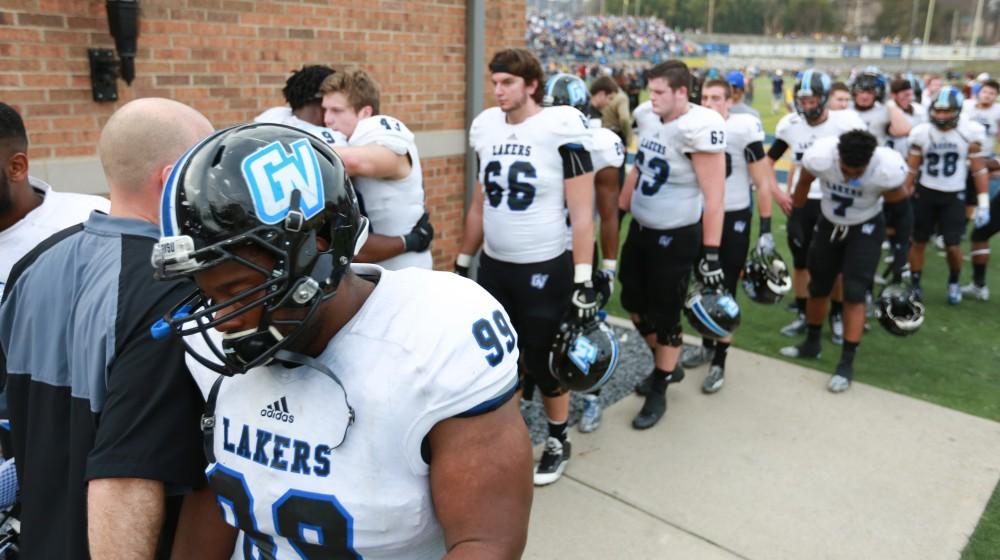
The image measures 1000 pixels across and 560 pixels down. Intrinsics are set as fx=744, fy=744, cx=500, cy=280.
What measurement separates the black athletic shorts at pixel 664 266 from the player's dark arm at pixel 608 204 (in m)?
0.49

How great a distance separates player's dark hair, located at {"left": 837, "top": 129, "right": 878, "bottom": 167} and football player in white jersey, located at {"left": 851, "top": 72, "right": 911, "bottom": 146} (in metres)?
3.21

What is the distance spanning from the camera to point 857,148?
4.89m

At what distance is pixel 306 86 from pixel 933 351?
5314 millimetres

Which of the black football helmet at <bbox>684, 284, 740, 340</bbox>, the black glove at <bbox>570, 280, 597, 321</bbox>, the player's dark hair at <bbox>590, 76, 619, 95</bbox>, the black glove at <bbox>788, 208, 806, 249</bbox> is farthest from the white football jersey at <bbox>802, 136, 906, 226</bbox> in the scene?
the player's dark hair at <bbox>590, 76, 619, 95</bbox>

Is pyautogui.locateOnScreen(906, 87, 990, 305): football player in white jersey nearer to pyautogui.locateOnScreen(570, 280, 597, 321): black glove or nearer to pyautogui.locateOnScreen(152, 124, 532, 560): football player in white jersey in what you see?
pyautogui.locateOnScreen(570, 280, 597, 321): black glove

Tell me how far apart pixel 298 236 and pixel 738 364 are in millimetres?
5004

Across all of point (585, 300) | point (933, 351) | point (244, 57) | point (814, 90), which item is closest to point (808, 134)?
point (814, 90)

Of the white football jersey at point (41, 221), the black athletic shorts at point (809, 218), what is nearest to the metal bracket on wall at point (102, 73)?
the white football jersey at point (41, 221)

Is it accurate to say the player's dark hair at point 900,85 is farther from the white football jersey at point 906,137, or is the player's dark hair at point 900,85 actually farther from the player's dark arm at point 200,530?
the player's dark arm at point 200,530

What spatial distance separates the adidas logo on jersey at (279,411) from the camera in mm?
1350

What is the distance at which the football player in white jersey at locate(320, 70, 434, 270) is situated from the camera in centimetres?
340

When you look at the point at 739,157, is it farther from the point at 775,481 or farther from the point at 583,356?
the point at 583,356

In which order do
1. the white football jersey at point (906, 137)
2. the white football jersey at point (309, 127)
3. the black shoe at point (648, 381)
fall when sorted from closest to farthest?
the white football jersey at point (309, 127) → the black shoe at point (648, 381) → the white football jersey at point (906, 137)

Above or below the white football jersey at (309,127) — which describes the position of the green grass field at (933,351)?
below
